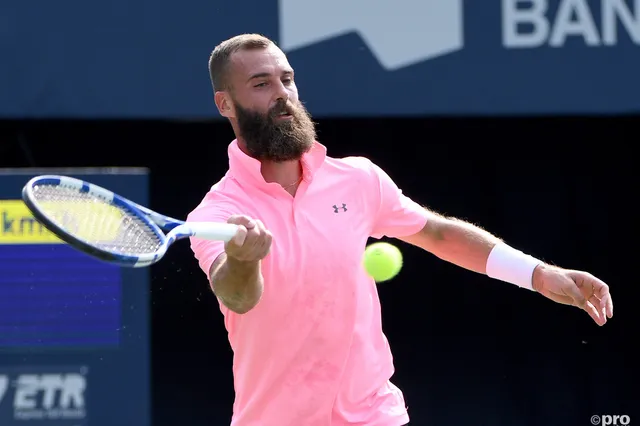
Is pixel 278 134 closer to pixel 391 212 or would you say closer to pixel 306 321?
pixel 391 212

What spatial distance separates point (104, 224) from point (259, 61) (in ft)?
2.57

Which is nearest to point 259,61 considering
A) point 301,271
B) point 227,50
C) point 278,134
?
point 227,50

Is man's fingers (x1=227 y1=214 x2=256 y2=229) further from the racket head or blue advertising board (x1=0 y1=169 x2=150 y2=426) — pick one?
blue advertising board (x1=0 y1=169 x2=150 y2=426)

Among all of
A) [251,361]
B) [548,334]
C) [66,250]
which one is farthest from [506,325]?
[251,361]

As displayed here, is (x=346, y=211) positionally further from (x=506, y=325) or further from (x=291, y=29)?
(x=506, y=325)

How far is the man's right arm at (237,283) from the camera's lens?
3064mm

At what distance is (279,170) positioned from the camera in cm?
363

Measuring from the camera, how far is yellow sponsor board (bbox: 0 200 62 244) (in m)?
5.41

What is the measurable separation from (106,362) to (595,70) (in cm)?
272

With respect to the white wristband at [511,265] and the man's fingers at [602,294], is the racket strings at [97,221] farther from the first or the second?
the man's fingers at [602,294]

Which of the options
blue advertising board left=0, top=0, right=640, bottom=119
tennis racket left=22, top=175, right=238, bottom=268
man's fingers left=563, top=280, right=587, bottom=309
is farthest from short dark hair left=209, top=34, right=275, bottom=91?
blue advertising board left=0, top=0, right=640, bottom=119

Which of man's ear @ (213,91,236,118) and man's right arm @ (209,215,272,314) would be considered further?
man's ear @ (213,91,236,118)

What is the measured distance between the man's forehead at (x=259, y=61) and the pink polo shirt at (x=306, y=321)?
29 centimetres

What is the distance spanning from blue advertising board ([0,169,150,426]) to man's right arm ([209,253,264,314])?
2.29 m
